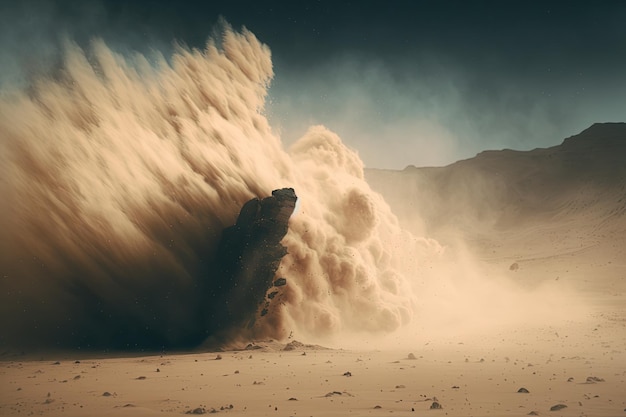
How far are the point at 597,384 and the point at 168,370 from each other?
1000 cm

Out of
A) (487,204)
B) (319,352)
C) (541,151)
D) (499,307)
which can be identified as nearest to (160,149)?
(319,352)

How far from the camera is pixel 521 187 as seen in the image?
318ft

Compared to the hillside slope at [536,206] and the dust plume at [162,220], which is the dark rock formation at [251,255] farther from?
the hillside slope at [536,206]

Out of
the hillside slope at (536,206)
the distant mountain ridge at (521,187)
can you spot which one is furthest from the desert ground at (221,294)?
the distant mountain ridge at (521,187)

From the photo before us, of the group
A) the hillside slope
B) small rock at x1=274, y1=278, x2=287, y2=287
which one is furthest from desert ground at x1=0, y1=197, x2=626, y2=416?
the hillside slope

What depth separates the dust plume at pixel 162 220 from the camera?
19594mm

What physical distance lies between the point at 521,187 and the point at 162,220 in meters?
83.7

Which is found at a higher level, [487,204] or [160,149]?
[487,204]

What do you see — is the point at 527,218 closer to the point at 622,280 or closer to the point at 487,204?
the point at 487,204

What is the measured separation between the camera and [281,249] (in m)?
23.7

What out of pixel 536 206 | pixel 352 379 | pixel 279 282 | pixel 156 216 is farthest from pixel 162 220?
pixel 536 206

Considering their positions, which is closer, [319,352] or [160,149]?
[319,352]

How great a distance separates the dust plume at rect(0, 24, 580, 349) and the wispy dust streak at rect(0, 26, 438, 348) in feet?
0.14

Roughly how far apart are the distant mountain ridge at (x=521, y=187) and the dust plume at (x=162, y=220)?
55137 millimetres
